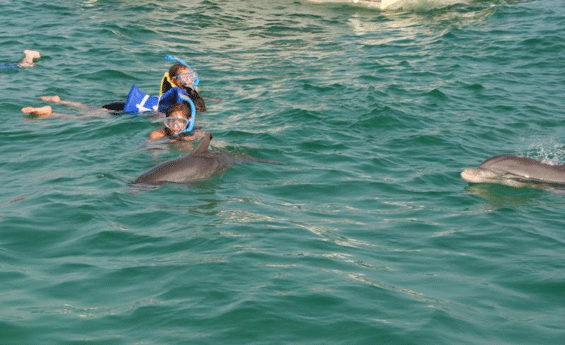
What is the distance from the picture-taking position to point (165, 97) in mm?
11000

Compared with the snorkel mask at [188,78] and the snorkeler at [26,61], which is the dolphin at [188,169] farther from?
the snorkeler at [26,61]

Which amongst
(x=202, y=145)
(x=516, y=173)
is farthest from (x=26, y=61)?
(x=516, y=173)

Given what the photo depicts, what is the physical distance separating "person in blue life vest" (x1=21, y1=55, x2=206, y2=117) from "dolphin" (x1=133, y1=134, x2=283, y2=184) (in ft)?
7.81

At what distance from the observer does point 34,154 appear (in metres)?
9.70

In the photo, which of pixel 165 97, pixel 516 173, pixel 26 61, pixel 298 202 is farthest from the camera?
pixel 26 61

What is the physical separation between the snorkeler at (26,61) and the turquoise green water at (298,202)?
25 centimetres

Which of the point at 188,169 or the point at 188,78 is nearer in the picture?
the point at 188,169

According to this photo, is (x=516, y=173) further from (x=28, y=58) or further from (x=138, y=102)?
(x=28, y=58)

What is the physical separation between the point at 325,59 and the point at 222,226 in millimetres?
8153

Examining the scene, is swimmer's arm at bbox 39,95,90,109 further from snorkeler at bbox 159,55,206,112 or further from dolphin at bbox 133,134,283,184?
dolphin at bbox 133,134,283,184

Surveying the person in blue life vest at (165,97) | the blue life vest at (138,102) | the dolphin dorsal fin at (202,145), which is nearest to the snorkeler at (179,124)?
the person in blue life vest at (165,97)

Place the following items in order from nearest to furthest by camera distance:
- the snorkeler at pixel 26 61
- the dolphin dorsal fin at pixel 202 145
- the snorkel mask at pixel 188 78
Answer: the dolphin dorsal fin at pixel 202 145 < the snorkel mask at pixel 188 78 < the snorkeler at pixel 26 61

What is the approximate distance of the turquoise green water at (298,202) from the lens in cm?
543

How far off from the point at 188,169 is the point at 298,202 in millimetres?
1234
